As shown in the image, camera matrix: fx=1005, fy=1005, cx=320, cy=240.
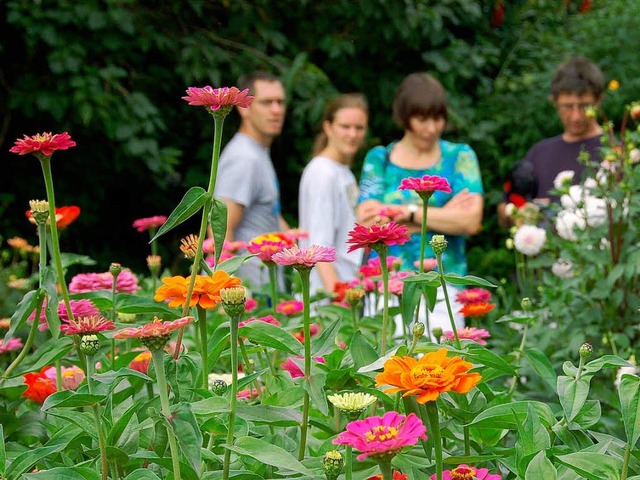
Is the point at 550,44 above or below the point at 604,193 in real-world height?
above

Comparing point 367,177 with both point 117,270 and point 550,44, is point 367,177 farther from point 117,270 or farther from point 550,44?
point 550,44

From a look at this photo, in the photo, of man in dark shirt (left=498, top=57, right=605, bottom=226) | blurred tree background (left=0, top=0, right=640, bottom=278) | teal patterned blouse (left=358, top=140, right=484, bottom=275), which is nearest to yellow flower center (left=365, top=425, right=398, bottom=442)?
teal patterned blouse (left=358, top=140, right=484, bottom=275)

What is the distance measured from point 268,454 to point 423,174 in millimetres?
2647

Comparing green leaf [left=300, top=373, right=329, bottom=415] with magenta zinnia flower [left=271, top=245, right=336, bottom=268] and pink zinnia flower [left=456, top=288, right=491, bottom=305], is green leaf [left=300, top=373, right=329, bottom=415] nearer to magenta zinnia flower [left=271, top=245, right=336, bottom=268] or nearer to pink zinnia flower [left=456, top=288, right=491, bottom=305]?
magenta zinnia flower [left=271, top=245, right=336, bottom=268]

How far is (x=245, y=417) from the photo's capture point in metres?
1.03

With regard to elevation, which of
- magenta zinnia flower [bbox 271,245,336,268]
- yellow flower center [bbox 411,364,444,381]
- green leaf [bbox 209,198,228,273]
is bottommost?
yellow flower center [bbox 411,364,444,381]

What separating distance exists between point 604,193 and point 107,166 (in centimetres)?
318

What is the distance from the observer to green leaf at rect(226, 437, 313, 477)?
925 mm

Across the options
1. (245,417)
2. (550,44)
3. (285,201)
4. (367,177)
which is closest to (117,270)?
(245,417)

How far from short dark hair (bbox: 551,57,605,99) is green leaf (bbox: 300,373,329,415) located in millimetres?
3128

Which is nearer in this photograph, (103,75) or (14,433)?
(14,433)

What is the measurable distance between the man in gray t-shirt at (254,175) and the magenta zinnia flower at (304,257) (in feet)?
8.25

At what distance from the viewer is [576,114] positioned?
3.93 meters

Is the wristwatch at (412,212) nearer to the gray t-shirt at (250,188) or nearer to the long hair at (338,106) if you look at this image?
the gray t-shirt at (250,188)
